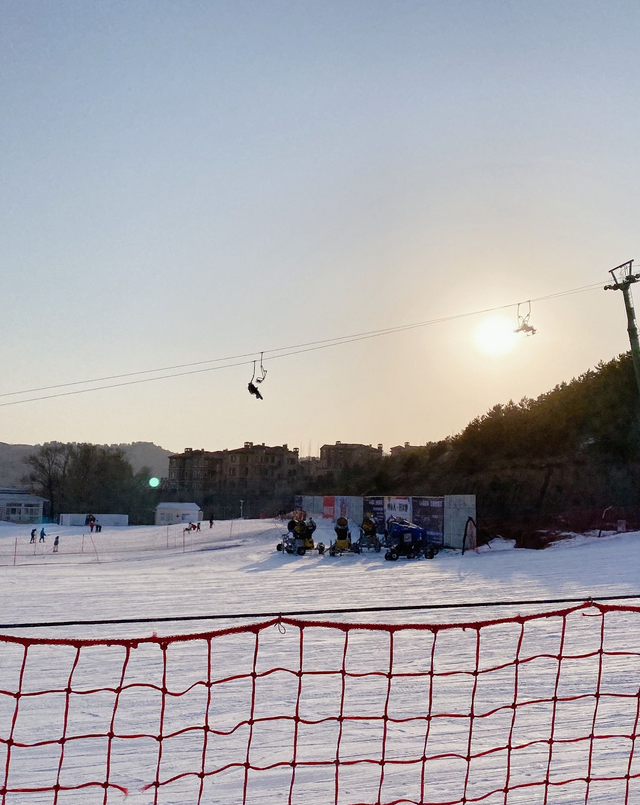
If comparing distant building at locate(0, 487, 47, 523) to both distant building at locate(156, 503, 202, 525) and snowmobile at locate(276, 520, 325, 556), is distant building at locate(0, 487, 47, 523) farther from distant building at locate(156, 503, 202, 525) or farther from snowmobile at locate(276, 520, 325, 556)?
snowmobile at locate(276, 520, 325, 556)

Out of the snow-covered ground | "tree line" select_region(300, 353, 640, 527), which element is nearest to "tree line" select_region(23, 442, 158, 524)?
"tree line" select_region(300, 353, 640, 527)

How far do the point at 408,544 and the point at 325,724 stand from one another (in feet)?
55.6

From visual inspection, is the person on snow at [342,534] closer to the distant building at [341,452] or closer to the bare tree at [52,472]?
the bare tree at [52,472]

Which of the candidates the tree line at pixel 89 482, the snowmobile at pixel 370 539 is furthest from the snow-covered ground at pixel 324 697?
the tree line at pixel 89 482

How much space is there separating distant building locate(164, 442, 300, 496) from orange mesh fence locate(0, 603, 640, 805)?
3251 inches

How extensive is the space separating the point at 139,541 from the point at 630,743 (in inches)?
1556

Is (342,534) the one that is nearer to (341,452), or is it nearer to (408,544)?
(408,544)

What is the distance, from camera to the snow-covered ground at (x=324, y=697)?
5496mm

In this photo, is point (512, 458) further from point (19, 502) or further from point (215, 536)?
point (19, 502)

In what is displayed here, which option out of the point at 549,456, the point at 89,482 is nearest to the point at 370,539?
the point at 549,456

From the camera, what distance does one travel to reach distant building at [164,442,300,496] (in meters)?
94.9

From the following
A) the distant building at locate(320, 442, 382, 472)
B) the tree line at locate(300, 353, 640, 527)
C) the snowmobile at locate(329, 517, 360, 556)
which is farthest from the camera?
the distant building at locate(320, 442, 382, 472)

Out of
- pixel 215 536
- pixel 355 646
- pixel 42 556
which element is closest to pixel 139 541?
pixel 215 536

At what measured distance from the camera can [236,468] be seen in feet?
332
